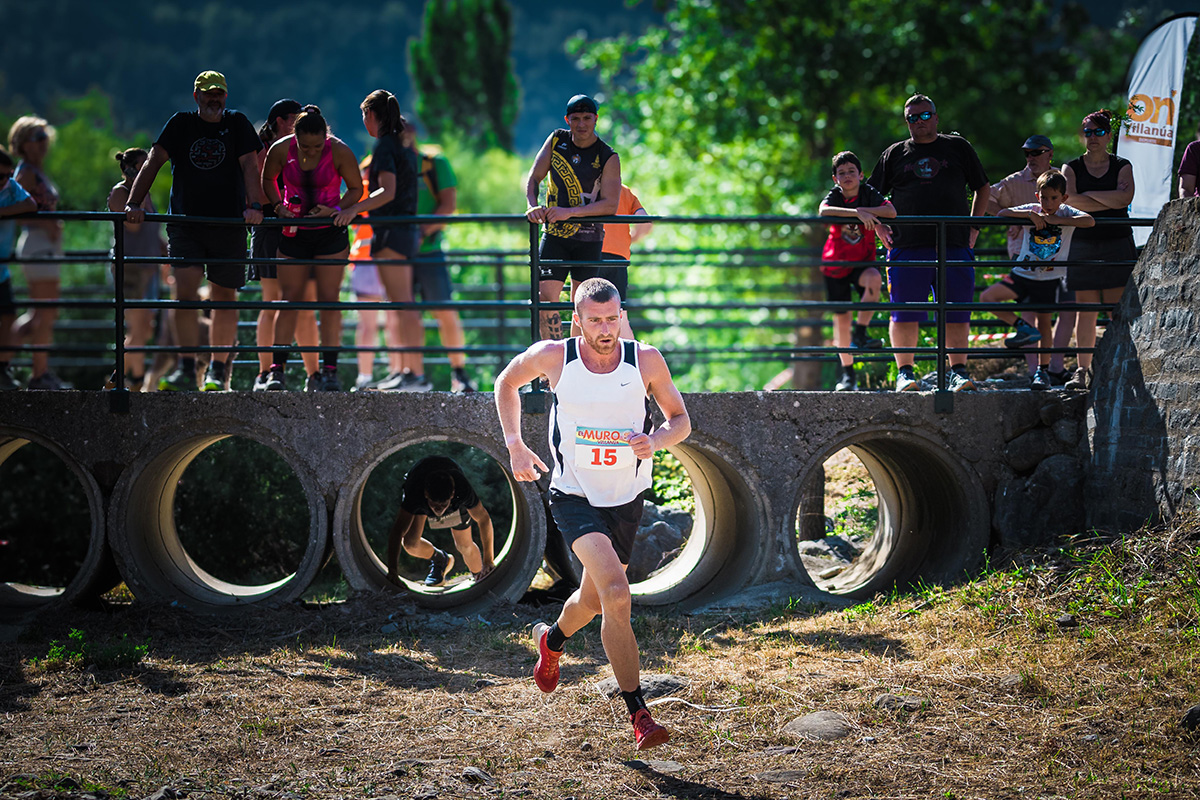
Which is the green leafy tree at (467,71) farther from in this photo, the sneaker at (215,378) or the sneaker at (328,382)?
the sneaker at (328,382)

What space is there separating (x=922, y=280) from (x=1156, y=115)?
2.64 metres

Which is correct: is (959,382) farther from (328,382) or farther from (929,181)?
(328,382)

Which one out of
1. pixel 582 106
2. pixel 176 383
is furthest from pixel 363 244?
pixel 176 383

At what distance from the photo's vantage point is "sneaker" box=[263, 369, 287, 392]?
869 centimetres

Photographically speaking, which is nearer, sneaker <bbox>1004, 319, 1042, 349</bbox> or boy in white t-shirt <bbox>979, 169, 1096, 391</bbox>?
boy in white t-shirt <bbox>979, 169, 1096, 391</bbox>

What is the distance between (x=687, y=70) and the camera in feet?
69.9

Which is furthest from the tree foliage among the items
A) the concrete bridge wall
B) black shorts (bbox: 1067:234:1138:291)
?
the concrete bridge wall

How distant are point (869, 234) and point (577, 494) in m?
4.54

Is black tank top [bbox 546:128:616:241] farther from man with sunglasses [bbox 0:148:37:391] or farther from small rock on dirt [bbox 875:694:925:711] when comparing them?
man with sunglasses [bbox 0:148:37:391]

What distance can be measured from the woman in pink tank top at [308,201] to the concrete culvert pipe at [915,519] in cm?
390

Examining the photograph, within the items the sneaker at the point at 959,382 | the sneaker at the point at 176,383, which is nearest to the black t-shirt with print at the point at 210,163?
the sneaker at the point at 176,383

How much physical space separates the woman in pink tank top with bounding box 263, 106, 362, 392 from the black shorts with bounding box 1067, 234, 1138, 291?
17.7 feet

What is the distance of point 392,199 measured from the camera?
8.81 metres

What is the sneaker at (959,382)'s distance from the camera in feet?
28.9
